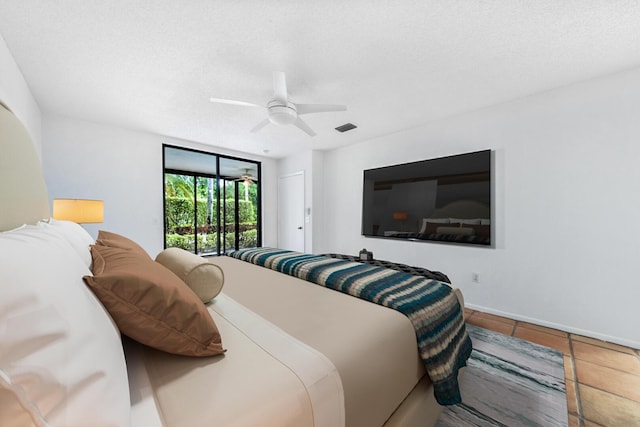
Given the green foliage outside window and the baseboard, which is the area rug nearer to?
the baseboard

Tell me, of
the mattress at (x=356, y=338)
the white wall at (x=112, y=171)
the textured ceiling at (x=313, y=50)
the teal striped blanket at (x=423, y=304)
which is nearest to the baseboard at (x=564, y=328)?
the teal striped blanket at (x=423, y=304)

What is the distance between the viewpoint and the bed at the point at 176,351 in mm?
422

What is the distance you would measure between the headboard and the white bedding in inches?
30.2

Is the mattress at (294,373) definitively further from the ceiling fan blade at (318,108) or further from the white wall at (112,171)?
the white wall at (112,171)

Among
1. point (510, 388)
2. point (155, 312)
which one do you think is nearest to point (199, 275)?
point (155, 312)

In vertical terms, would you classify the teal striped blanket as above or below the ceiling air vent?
below

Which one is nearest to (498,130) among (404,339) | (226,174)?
(404,339)

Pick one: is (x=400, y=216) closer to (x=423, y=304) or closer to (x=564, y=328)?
(x=564, y=328)

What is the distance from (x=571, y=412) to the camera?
1.46 metres

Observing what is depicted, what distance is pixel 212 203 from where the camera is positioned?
16.9ft

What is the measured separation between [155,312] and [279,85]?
1.94 meters

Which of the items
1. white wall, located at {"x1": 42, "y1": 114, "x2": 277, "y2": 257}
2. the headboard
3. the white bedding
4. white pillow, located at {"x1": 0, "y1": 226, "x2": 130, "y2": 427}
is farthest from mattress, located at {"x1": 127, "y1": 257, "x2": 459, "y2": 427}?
white wall, located at {"x1": 42, "y1": 114, "x2": 277, "y2": 257}

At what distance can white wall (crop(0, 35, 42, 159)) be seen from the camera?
1831 mm

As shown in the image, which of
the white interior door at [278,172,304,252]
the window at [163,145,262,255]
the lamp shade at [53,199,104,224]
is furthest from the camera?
the white interior door at [278,172,304,252]
